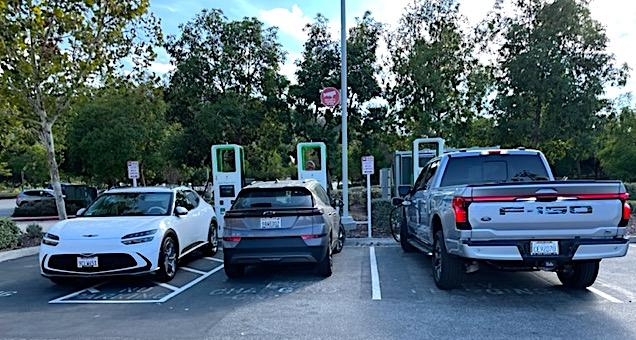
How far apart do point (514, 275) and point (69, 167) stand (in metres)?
22.1

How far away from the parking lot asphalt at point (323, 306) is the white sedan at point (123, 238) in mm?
359

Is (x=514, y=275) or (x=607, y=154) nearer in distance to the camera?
(x=514, y=275)

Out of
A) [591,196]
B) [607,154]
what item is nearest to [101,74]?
[591,196]

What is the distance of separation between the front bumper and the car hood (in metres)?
0.13

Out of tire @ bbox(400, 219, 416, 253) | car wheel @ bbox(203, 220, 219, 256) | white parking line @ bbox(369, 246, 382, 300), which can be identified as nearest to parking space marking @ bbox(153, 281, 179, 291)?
car wheel @ bbox(203, 220, 219, 256)

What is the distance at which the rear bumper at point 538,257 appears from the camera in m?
5.61

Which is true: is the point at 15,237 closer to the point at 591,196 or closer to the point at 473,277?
the point at 473,277

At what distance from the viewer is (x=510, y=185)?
221 inches

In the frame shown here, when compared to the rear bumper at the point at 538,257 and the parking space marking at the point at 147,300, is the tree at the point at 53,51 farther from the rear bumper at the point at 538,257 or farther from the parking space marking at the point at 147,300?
the rear bumper at the point at 538,257

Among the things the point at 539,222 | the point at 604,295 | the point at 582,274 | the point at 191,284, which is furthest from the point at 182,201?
the point at 604,295

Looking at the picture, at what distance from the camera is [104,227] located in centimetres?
709

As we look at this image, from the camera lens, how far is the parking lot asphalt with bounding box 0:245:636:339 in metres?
5.08

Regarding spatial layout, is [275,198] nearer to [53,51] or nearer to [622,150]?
[53,51]

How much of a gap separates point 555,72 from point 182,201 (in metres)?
11.1
